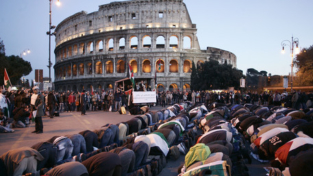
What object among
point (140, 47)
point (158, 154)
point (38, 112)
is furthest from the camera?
point (140, 47)

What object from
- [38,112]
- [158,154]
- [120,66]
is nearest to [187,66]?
[120,66]

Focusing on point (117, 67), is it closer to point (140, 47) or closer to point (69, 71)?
point (140, 47)

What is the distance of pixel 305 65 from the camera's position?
112 ft

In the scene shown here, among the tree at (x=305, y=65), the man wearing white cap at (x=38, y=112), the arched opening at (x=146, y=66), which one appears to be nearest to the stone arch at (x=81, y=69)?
the arched opening at (x=146, y=66)

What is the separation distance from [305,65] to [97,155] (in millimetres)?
36951

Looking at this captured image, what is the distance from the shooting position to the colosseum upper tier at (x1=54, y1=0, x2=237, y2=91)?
147 feet

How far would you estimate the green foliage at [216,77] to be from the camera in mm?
38031

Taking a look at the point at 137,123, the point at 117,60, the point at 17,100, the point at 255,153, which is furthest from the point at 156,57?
the point at 255,153

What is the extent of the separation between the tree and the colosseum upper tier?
15.5 metres

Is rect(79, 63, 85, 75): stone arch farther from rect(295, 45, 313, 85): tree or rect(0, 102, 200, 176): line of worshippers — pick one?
rect(0, 102, 200, 176): line of worshippers

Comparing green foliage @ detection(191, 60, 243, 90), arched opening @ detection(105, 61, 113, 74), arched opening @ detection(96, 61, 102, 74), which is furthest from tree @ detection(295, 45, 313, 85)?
arched opening @ detection(96, 61, 102, 74)

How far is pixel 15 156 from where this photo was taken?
4.45 metres

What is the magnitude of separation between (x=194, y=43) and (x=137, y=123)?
128 ft

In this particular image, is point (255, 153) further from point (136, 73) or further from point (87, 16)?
point (87, 16)
